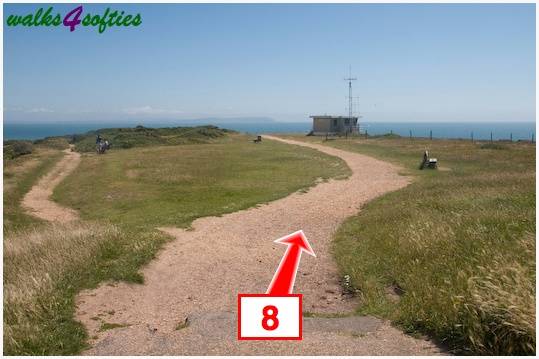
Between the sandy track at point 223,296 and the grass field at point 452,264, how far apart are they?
0.53 metres

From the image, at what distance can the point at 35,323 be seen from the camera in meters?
8.20

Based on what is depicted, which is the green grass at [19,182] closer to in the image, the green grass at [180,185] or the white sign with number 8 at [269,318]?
the green grass at [180,185]

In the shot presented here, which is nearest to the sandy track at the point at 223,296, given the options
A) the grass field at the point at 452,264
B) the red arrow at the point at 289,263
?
the red arrow at the point at 289,263

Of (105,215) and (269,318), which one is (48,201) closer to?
(105,215)

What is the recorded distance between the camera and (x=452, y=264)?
371 inches

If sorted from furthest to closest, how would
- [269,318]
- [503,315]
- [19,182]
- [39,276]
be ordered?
[19,182] → [39,276] → [269,318] → [503,315]

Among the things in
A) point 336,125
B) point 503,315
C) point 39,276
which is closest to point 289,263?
point 39,276

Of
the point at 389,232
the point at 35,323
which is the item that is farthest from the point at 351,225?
the point at 35,323

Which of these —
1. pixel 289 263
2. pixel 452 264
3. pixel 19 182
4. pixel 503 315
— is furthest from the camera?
pixel 19 182

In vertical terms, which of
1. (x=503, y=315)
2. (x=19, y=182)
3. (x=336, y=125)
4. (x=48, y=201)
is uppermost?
(x=336, y=125)

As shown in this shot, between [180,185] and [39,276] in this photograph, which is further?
[180,185]

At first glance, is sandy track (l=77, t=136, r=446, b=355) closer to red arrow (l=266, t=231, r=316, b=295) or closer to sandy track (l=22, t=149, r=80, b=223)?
red arrow (l=266, t=231, r=316, b=295)

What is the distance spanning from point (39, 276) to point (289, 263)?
6.17m

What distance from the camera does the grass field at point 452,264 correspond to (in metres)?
6.68
